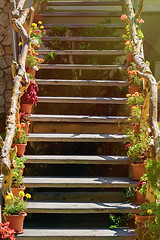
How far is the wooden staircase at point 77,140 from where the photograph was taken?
181 inches

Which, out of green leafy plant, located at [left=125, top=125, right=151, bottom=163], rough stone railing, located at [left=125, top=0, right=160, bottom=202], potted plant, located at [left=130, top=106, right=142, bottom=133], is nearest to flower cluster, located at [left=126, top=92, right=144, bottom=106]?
potted plant, located at [left=130, top=106, right=142, bottom=133]

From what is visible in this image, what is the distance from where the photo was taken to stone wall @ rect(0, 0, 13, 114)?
8.29 meters

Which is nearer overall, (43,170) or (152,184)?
(152,184)

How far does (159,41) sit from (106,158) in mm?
4586

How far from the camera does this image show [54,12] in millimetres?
8328

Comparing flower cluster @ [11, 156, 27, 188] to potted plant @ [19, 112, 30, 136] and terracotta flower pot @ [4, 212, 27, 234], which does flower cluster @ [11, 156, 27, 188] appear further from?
potted plant @ [19, 112, 30, 136]

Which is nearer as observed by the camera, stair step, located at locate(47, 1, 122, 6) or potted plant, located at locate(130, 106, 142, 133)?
potted plant, located at locate(130, 106, 142, 133)

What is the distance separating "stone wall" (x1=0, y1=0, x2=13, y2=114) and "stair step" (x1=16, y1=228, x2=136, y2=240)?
4378 millimetres

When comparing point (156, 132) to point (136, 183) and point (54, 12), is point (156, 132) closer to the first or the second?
point (136, 183)

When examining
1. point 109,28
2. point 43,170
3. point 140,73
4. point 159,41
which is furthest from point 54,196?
point 159,41

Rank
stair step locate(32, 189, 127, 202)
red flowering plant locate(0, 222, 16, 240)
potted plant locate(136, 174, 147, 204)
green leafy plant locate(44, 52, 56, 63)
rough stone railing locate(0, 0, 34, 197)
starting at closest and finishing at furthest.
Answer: red flowering plant locate(0, 222, 16, 240)
rough stone railing locate(0, 0, 34, 197)
potted plant locate(136, 174, 147, 204)
stair step locate(32, 189, 127, 202)
green leafy plant locate(44, 52, 56, 63)

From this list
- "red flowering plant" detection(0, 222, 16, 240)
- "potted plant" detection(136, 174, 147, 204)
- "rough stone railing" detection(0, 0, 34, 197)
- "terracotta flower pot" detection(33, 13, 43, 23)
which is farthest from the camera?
"terracotta flower pot" detection(33, 13, 43, 23)

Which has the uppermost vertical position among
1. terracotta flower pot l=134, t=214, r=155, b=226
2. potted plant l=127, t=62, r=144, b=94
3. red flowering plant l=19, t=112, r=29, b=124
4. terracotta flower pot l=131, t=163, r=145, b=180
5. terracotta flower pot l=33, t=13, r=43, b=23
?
terracotta flower pot l=33, t=13, r=43, b=23

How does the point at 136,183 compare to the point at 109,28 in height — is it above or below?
below
